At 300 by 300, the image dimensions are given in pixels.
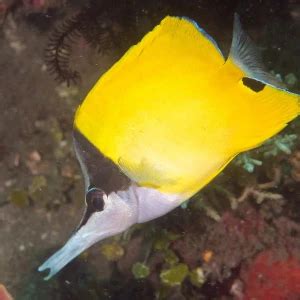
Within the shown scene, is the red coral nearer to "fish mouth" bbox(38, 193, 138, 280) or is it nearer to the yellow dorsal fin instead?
"fish mouth" bbox(38, 193, 138, 280)

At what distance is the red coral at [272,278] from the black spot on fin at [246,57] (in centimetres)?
160

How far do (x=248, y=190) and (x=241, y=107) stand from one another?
145 centimetres

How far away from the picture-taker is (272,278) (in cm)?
289

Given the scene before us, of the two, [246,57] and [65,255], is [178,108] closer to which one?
[246,57]

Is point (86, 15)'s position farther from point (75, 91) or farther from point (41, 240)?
point (41, 240)

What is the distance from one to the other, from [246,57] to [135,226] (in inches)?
87.1

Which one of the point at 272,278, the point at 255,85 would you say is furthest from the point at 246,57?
the point at 272,278

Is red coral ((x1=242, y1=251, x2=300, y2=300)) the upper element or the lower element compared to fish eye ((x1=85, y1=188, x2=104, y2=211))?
lower

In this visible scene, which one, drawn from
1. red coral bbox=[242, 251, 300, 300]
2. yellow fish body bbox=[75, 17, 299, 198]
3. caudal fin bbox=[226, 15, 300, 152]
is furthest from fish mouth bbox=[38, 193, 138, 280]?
red coral bbox=[242, 251, 300, 300]

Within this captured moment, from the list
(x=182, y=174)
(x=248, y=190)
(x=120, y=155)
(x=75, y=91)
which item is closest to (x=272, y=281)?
(x=248, y=190)

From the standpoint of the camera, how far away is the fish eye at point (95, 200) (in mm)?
1847

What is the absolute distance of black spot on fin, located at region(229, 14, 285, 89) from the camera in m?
1.69

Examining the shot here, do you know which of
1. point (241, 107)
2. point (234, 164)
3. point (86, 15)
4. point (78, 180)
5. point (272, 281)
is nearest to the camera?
point (241, 107)

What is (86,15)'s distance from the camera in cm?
363
